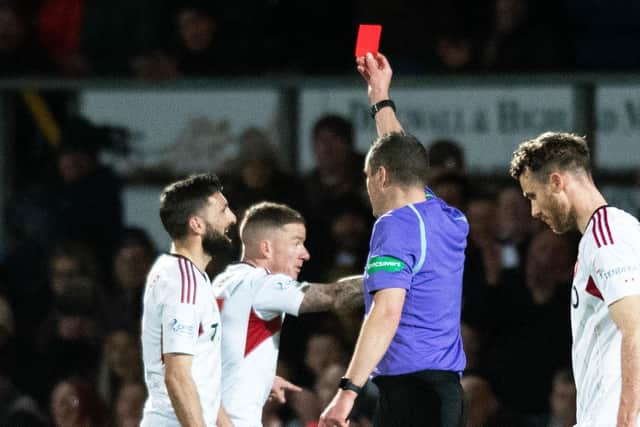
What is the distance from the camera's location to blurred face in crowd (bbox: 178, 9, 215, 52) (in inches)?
452

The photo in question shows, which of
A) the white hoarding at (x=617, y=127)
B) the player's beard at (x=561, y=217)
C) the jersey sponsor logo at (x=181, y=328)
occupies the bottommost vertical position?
the jersey sponsor logo at (x=181, y=328)

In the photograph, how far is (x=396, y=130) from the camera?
23.6ft

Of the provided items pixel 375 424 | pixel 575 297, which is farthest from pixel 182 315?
pixel 575 297

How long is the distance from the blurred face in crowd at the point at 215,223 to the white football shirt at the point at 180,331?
19cm

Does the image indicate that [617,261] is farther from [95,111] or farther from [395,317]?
[95,111]

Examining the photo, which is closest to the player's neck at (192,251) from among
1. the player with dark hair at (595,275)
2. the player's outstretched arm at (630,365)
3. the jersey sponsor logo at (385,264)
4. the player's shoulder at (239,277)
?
the player's shoulder at (239,277)

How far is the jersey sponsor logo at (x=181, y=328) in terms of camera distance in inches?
272

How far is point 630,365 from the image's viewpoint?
19.1ft

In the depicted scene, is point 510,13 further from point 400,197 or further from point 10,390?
point 400,197

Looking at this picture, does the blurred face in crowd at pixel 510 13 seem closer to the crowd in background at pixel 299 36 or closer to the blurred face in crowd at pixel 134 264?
the crowd in background at pixel 299 36

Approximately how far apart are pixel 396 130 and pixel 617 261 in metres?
1.50

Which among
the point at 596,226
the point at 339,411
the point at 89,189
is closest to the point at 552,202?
the point at 596,226

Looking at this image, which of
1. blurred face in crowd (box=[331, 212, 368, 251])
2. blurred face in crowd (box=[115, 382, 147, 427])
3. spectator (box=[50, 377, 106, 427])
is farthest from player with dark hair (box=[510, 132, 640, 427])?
spectator (box=[50, 377, 106, 427])

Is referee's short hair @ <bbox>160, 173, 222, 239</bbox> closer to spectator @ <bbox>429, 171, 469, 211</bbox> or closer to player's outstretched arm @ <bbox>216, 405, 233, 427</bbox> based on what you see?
player's outstretched arm @ <bbox>216, 405, 233, 427</bbox>
